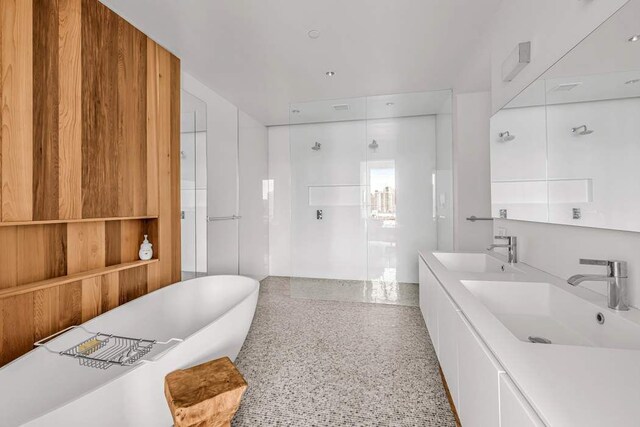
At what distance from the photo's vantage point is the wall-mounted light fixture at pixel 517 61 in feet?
5.26

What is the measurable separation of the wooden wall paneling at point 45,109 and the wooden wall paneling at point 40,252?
15 cm

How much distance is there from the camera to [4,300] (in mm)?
1337

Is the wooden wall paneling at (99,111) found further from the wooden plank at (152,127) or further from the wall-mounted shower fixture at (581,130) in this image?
the wall-mounted shower fixture at (581,130)

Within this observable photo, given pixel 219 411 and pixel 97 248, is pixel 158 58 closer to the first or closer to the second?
pixel 97 248

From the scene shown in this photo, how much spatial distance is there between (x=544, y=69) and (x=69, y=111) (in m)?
2.71

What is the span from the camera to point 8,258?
4.54ft

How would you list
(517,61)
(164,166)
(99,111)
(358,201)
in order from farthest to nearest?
(358,201) < (164,166) < (99,111) < (517,61)

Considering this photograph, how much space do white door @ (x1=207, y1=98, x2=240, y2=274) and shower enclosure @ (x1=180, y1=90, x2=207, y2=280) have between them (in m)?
0.11

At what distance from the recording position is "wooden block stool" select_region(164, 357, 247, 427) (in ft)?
3.59

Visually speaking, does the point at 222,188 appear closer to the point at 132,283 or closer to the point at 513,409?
the point at 132,283

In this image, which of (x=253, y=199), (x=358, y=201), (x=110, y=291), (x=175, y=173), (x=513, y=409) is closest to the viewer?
(x=513, y=409)

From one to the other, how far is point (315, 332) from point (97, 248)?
1.90m

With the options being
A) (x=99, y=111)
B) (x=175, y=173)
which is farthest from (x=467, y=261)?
(x=99, y=111)

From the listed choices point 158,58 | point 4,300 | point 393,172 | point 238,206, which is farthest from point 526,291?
point 238,206
